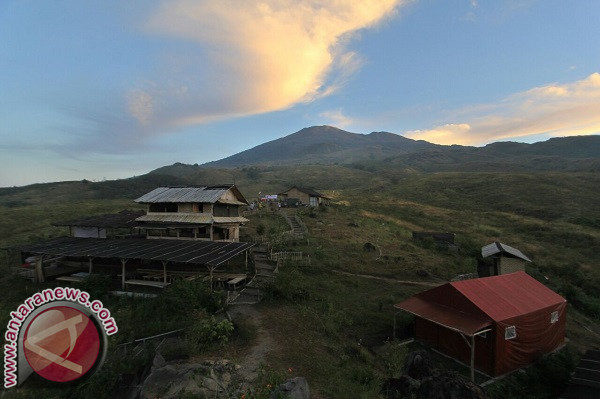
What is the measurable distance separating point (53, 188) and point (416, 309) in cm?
13161

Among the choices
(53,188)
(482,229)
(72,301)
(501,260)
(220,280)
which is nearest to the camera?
(72,301)

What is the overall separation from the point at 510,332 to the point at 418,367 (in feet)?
20.9

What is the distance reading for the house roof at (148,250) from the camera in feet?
65.2

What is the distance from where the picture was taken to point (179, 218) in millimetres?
28766

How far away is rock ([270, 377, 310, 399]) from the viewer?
839 centimetres

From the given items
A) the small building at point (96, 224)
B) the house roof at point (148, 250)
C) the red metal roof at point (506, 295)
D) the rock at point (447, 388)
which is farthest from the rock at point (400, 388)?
the small building at point (96, 224)

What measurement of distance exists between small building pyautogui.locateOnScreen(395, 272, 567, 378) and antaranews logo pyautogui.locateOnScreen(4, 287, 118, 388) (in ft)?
46.5

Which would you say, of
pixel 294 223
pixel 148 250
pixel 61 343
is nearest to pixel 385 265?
pixel 294 223

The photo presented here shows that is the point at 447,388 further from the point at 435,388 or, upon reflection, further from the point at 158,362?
the point at 158,362

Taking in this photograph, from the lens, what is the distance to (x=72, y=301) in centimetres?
670

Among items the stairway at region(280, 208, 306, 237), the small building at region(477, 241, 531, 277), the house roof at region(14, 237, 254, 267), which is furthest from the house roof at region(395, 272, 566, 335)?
the stairway at region(280, 208, 306, 237)

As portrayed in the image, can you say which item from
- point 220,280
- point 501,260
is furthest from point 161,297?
point 501,260

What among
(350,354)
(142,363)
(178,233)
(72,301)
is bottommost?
(350,354)

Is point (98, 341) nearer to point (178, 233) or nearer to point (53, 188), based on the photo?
point (178, 233)
